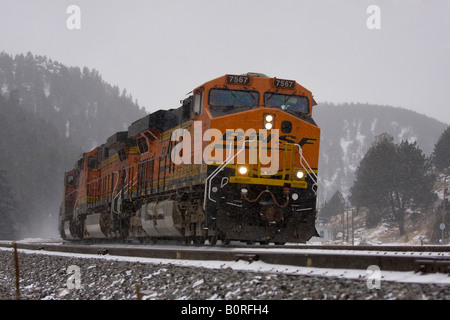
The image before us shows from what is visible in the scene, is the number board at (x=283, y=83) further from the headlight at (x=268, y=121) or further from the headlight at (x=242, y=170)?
the headlight at (x=242, y=170)

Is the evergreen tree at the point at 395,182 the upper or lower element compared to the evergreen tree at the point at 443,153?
lower

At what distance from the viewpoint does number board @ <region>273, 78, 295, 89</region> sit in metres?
13.6

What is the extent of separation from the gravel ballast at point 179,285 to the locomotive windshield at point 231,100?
475 cm

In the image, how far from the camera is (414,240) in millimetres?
54344

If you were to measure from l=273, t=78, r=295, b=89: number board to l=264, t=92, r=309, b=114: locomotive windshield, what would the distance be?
21 cm

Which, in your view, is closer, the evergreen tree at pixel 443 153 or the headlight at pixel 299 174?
the headlight at pixel 299 174

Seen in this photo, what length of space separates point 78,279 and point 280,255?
10.9ft

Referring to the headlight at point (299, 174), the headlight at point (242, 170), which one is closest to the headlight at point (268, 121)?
the headlight at point (242, 170)

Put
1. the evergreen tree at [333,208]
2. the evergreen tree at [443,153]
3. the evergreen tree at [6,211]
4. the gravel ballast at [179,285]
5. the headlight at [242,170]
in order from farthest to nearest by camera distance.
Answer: the evergreen tree at [333,208], the evergreen tree at [443,153], the evergreen tree at [6,211], the headlight at [242,170], the gravel ballast at [179,285]

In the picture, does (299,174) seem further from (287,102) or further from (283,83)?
(283,83)

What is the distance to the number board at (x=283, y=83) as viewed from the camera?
1362 cm

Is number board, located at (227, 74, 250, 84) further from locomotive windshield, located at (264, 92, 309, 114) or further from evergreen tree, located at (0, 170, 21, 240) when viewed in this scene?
evergreen tree, located at (0, 170, 21, 240)

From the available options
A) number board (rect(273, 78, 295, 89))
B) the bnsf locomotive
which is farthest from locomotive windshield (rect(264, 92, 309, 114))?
number board (rect(273, 78, 295, 89))

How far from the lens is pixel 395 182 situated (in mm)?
59375
